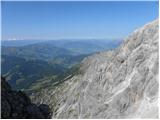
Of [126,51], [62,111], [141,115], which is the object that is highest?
[126,51]

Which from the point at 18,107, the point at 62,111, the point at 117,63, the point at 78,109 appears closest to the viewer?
the point at 18,107

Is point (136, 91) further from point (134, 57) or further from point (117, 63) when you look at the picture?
point (117, 63)

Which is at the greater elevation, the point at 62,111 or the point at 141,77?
the point at 141,77

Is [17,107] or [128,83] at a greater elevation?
[17,107]

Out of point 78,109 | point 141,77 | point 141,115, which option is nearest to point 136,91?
point 141,77

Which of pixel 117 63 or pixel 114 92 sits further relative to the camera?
pixel 117 63

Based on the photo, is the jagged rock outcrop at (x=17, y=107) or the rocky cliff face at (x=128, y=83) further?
the rocky cliff face at (x=128, y=83)

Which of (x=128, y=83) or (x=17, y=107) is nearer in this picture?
(x=17, y=107)

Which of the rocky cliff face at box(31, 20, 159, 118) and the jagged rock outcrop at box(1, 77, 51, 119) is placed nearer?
the jagged rock outcrop at box(1, 77, 51, 119)
